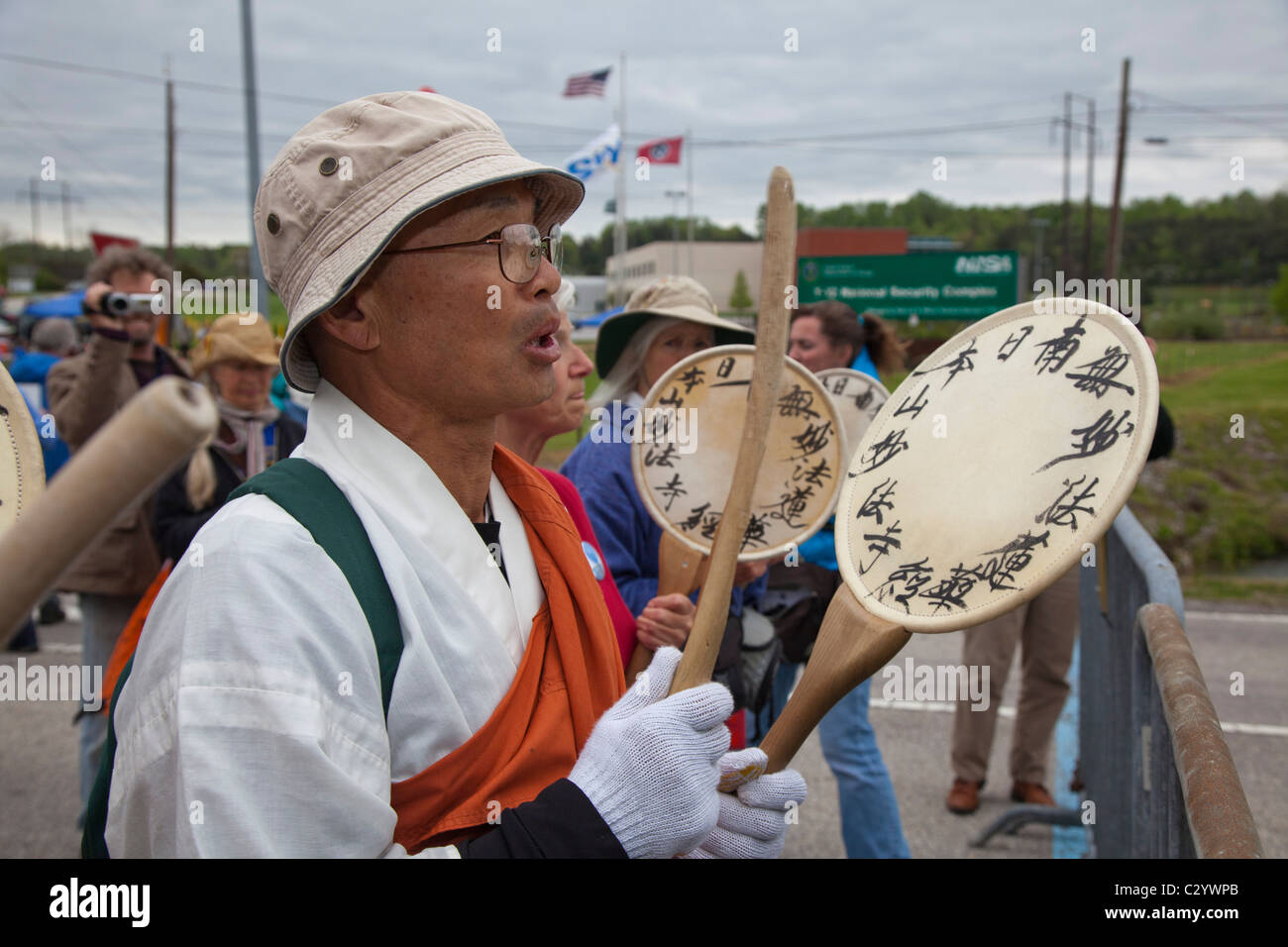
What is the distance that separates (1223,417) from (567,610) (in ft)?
58.6

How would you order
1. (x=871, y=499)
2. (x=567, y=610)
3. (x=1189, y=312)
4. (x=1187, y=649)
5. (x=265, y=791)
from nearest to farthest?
(x=265, y=791) → (x=567, y=610) → (x=871, y=499) → (x=1187, y=649) → (x=1189, y=312)

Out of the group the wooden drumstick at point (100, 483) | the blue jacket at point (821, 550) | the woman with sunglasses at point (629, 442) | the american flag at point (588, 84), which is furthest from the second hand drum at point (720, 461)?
the american flag at point (588, 84)

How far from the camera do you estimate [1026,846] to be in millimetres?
4156

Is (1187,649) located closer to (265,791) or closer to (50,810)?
(265,791)

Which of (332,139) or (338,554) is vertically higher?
(332,139)

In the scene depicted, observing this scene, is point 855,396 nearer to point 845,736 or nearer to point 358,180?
point 845,736

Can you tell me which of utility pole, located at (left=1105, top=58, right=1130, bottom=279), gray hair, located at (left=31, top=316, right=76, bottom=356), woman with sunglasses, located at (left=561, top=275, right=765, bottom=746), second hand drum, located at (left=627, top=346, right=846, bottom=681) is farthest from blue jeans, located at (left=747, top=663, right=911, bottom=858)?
utility pole, located at (left=1105, top=58, right=1130, bottom=279)

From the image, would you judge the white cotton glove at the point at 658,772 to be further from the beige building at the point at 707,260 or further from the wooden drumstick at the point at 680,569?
the beige building at the point at 707,260

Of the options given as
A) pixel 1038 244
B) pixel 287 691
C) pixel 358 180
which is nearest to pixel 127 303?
pixel 358 180

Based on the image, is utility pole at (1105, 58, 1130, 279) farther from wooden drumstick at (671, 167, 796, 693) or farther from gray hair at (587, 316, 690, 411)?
wooden drumstick at (671, 167, 796, 693)

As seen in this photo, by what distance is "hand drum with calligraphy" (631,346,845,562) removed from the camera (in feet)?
7.67

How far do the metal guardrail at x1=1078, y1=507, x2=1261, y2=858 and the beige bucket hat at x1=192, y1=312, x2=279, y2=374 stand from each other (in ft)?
10.2
